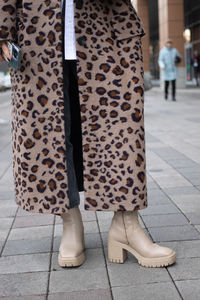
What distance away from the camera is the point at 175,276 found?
7.62 ft

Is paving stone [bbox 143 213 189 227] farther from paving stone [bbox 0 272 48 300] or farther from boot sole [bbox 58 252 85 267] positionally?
paving stone [bbox 0 272 48 300]

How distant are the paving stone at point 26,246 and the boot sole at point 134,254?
0.44m

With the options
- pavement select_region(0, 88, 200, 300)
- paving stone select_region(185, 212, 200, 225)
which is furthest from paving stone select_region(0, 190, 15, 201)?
paving stone select_region(185, 212, 200, 225)

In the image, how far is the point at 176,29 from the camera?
22.5 m

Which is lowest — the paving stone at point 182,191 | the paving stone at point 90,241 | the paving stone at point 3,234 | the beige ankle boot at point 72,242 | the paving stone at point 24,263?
the paving stone at point 182,191

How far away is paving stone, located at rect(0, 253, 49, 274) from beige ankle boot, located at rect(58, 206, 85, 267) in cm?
11

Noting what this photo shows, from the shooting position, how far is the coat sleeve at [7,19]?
2340 mm

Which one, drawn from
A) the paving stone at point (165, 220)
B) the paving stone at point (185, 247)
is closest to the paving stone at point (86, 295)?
the paving stone at point (185, 247)

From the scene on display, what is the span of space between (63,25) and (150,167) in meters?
3.00

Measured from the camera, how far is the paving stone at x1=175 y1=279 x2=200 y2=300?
2098 millimetres

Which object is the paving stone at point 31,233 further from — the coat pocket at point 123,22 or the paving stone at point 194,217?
the coat pocket at point 123,22

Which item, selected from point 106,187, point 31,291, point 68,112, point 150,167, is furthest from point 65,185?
point 150,167

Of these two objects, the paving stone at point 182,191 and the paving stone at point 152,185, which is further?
the paving stone at point 152,185

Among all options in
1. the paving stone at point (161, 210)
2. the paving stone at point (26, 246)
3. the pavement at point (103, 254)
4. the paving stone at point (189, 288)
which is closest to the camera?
the paving stone at point (189, 288)
